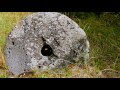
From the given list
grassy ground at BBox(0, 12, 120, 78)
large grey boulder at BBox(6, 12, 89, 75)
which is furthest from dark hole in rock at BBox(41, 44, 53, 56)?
grassy ground at BBox(0, 12, 120, 78)

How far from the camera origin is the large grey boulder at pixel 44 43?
13.3ft

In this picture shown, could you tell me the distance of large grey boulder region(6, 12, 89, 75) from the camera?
405cm

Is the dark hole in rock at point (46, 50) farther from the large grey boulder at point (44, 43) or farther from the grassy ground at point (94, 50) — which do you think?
the grassy ground at point (94, 50)

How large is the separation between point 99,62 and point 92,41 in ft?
1.16

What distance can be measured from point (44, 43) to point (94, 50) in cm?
63

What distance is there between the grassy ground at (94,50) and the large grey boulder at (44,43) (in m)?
0.10

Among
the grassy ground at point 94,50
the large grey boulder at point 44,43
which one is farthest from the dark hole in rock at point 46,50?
the grassy ground at point 94,50

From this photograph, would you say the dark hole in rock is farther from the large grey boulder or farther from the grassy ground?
the grassy ground

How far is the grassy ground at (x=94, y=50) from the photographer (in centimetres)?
411

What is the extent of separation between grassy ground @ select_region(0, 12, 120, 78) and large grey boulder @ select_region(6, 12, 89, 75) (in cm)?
10

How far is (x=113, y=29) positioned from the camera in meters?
4.66

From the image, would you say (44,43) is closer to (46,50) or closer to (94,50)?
(46,50)
